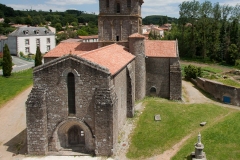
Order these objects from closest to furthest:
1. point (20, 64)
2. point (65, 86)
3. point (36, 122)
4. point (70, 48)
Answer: point (65, 86) → point (36, 122) → point (70, 48) → point (20, 64)

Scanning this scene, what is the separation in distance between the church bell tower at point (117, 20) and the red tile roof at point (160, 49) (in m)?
2.51

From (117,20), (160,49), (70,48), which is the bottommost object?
(160,49)

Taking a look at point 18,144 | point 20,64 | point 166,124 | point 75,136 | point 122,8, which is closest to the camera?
point 75,136

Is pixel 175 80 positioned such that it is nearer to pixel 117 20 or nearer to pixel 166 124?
pixel 166 124

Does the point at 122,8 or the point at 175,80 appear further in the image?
the point at 122,8

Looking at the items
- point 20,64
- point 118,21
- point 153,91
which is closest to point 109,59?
point 118,21

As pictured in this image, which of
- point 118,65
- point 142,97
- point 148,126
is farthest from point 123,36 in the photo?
point 148,126

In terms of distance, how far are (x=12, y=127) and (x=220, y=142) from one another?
59.5ft

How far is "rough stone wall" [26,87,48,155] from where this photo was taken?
19219 millimetres

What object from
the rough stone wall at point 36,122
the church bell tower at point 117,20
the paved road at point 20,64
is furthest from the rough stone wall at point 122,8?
the paved road at point 20,64

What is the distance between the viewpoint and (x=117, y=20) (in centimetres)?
3259

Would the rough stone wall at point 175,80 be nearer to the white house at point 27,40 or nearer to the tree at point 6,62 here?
the tree at point 6,62

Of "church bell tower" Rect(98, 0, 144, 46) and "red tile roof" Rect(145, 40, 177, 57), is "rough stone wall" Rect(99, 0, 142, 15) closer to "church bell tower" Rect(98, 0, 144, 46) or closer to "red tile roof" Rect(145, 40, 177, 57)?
"church bell tower" Rect(98, 0, 144, 46)

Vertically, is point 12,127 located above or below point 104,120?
below
